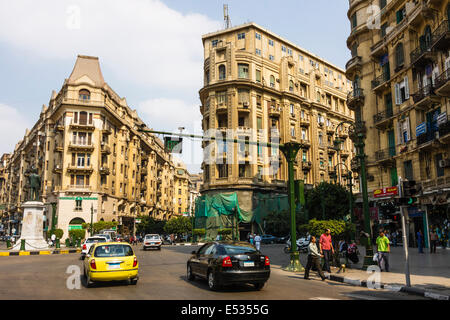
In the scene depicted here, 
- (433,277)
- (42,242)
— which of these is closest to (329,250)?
(433,277)

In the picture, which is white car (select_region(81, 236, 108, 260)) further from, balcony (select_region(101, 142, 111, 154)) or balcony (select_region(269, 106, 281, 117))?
balcony (select_region(269, 106, 281, 117))

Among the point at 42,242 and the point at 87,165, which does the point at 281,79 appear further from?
the point at 42,242

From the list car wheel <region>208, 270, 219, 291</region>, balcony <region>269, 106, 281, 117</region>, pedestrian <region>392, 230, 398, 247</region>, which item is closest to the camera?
car wheel <region>208, 270, 219, 291</region>

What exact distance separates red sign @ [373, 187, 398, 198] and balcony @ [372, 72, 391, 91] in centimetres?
904

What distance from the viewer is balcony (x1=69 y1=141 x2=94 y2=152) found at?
5446 centimetres

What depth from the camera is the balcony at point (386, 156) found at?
31.6m

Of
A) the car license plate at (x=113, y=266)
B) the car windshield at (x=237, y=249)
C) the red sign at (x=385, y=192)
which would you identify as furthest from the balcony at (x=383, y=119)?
the car license plate at (x=113, y=266)

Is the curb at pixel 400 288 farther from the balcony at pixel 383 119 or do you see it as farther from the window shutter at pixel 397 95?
the balcony at pixel 383 119

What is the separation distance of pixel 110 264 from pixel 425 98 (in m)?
24.4

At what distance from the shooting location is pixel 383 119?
32562 mm

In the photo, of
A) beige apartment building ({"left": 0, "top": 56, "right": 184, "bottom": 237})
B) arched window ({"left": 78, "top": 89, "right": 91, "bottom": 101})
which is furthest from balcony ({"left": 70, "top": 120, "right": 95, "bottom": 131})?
arched window ({"left": 78, "top": 89, "right": 91, "bottom": 101})

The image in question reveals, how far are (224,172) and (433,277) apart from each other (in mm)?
36582

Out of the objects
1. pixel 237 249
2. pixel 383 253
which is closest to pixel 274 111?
pixel 383 253
